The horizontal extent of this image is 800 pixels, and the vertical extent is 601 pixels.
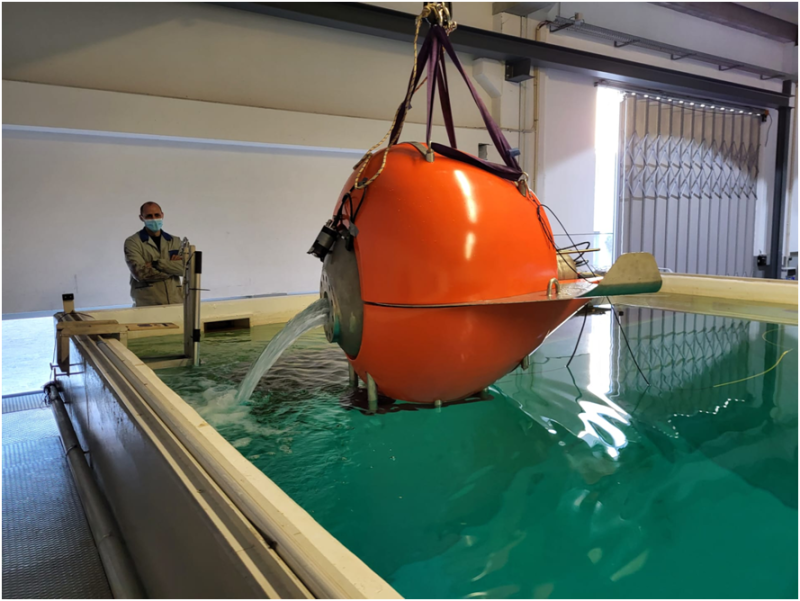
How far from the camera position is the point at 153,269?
3650mm

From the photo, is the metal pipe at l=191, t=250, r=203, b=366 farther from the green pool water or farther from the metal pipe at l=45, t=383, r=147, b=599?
the metal pipe at l=45, t=383, r=147, b=599

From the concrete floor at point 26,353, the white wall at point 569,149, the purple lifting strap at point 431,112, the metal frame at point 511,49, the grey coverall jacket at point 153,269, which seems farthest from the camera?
the white wall at point 569,149

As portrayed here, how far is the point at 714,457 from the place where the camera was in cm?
103

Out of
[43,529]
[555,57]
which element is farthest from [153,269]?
[555,57]

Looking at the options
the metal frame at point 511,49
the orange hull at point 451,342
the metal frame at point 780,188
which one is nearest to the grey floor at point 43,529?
the orange hull at point 451,342

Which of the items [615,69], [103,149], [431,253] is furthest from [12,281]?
[615,69]

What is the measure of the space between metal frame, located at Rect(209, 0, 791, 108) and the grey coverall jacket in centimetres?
215

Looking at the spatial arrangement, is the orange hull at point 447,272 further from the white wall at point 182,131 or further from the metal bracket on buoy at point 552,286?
the white wall at point 182,131

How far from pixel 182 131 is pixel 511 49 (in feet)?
11.4

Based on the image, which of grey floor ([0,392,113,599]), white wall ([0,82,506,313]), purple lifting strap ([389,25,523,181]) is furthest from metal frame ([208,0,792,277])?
grey floor ([0,392,113,599])

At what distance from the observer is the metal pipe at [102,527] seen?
128cm

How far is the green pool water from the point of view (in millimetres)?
786

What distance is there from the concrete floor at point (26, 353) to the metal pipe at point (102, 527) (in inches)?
Answer: 59.9

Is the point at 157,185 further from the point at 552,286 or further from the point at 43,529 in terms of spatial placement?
the point at 552,286
